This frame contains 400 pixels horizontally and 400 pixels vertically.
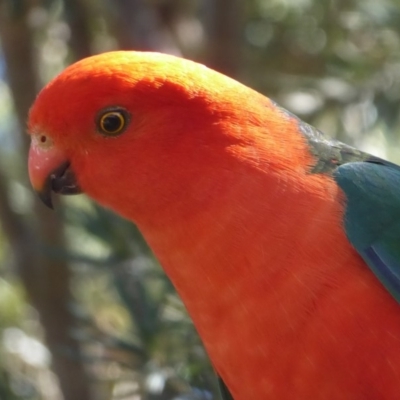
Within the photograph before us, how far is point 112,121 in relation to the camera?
2092 millimetres

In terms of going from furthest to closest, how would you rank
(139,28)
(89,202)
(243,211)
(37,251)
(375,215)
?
1. (89,202)
2. (37,251)
3. (139,28)
4. (375,215)
5. (243,211)

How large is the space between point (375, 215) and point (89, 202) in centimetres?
207

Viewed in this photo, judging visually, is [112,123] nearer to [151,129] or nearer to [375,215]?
[151,129]

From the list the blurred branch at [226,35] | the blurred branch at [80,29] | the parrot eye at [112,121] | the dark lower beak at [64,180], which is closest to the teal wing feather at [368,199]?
the parrot eye at [112,121]

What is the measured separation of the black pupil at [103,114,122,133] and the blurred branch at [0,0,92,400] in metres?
1.55

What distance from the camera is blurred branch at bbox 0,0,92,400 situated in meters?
3.67

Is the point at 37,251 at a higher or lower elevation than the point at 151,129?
lower

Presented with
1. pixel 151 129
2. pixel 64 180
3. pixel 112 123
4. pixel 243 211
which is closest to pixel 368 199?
pixel 243 211

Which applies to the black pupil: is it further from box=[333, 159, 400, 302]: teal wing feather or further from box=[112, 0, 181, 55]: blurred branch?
box=[112, 0, 181, 55]: blurred branch

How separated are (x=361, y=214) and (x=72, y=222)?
193 centimetres

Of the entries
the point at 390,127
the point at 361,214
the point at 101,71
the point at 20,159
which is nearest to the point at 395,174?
the point at 361,214

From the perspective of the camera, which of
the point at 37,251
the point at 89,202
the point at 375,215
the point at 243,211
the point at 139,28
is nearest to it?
the point at 243,211

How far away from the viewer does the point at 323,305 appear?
6.32ft

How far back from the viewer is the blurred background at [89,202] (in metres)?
3.17
